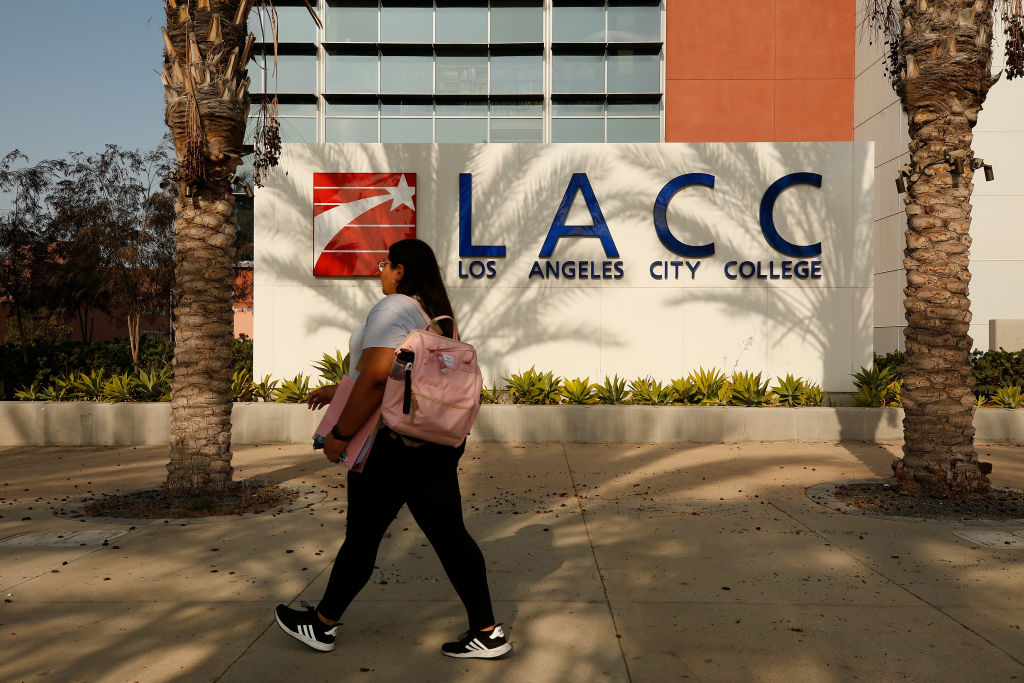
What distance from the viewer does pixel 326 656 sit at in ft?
13.1

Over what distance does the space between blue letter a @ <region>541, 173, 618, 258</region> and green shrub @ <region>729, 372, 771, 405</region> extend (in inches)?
106

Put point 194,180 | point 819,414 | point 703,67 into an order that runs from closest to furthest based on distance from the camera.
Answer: point 194,180, point 819,414, point 703,67

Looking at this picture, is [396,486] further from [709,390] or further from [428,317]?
[709,390]

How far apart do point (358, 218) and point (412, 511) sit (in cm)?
983

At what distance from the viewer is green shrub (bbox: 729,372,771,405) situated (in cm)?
1190

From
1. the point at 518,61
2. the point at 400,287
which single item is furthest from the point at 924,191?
the point at 518,61

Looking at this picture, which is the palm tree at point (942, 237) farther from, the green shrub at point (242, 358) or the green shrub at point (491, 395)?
the green shrub at point (242, 358)

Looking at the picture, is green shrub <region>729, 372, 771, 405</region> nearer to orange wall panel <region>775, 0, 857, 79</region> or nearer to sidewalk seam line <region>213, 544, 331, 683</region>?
sidewalk seam line <region>213, 544, 331, 683</region>

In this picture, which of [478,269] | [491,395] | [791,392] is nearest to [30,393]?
[491,395]

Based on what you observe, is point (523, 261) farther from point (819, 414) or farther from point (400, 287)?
point (400, 287)

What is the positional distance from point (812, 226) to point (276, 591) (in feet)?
34.4

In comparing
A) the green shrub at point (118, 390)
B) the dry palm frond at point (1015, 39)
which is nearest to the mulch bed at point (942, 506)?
the dry palm frond at point (1015, 39)

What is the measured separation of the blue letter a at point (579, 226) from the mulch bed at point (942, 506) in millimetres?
6287

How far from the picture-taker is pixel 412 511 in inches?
153
